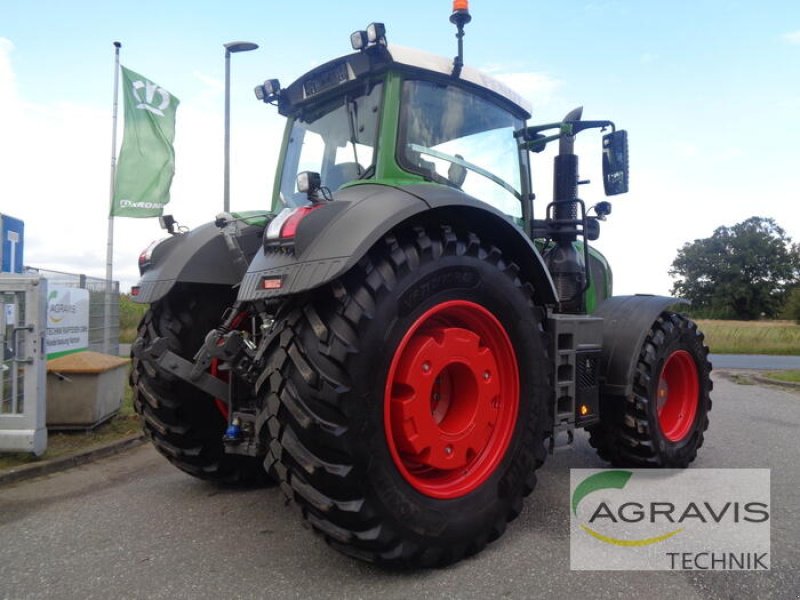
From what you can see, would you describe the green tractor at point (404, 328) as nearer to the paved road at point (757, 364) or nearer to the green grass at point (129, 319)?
the paved road at point (757, 364)

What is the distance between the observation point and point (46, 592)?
2.45m

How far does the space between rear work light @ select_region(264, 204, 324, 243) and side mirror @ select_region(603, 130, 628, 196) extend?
2.47 m

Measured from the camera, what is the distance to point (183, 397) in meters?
3.54

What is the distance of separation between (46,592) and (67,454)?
2.64m

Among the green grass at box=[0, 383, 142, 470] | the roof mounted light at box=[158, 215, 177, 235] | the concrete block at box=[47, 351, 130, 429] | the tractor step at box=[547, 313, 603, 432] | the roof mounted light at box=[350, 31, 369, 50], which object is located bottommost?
the green grass at box=[0, 383, 142, 470]

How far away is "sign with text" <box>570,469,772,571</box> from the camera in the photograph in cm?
279

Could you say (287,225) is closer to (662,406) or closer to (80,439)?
(662,406)

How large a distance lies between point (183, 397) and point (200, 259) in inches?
32.4

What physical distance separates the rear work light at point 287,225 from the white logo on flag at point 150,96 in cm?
1006

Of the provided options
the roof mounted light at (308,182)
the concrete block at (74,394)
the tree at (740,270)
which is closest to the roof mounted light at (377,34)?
the roof mounted light at (308,182)

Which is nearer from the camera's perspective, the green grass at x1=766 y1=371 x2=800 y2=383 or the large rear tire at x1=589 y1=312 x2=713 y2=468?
the large rear tire at x1=589 y1=312 x2=713 y2=468

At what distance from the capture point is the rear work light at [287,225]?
2.59 meters

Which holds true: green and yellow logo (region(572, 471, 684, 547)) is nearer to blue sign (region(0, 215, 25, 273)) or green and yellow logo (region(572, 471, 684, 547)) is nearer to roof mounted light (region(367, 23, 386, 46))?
roof mounted light (region(367, 23, 386, 46))

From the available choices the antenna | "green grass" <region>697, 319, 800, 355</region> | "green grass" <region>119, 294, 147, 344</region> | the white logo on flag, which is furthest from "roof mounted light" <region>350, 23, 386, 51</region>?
"green grass" <region>697, 319, 800, 355</region>
